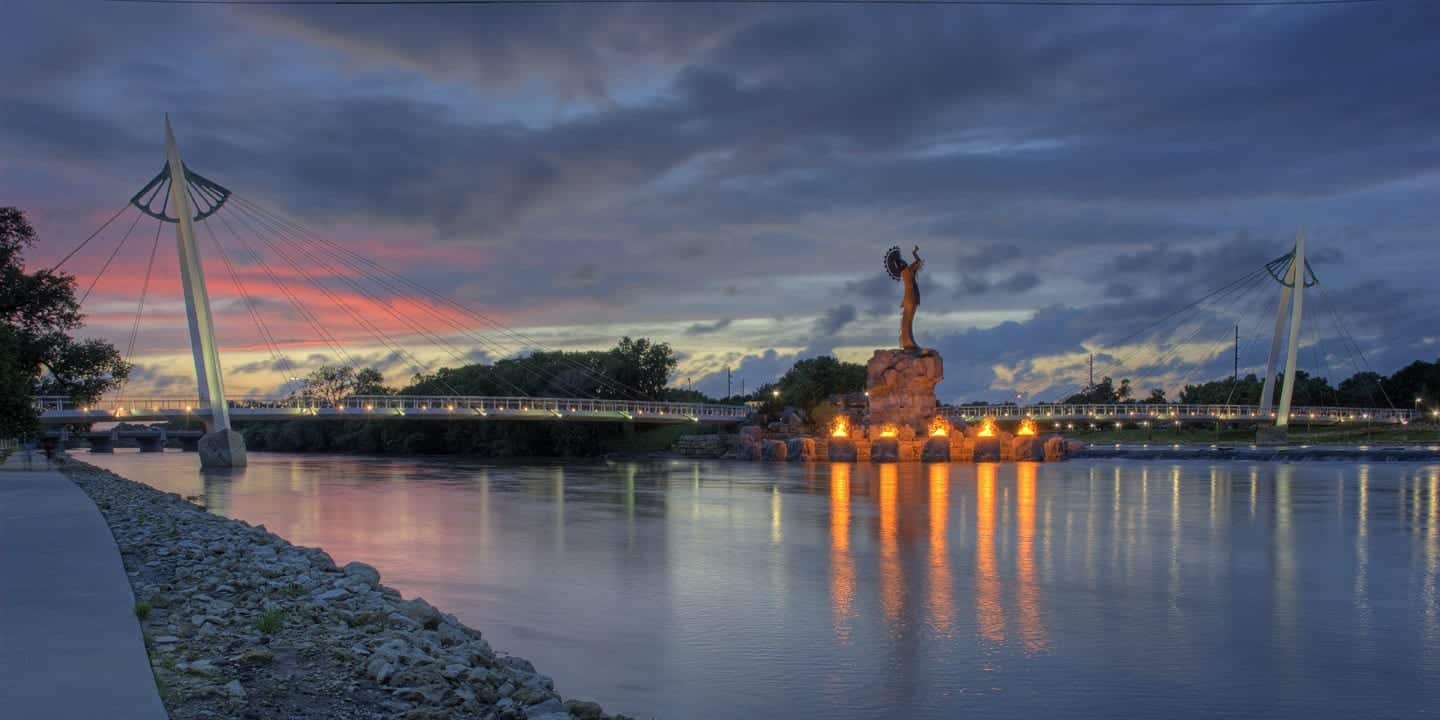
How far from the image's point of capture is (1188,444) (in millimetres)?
102938

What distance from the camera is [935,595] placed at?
20.2 meters

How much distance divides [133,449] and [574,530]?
6140 inches

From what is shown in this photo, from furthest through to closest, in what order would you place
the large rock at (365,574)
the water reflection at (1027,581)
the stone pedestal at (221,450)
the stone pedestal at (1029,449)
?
the stone pedestal at (1029,449) → the stone pedestal at (221,450) → the large rock at (365,574) → the water reflection at (1027,581)

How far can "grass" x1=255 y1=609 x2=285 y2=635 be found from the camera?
447 inches

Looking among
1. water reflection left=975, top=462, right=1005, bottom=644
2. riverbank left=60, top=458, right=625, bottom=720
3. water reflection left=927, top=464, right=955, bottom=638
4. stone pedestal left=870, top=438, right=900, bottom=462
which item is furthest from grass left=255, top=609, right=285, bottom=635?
stone pedestal left=870, top=438, right=900, bottom=462

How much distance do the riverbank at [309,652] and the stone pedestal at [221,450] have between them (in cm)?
5317

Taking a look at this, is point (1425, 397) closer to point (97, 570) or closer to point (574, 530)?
point (574, 530)

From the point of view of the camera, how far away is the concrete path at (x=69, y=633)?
24.4 ft

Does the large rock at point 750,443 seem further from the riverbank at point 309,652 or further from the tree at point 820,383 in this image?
the riverbank at point 309,652

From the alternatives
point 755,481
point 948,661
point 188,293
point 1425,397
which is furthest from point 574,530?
point 1425,397

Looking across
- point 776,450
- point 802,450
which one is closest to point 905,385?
point 802,450

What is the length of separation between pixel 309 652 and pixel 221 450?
61.5 meters

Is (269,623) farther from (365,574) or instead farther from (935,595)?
(935,595)

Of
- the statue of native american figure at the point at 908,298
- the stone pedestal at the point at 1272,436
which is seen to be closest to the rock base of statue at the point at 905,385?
the statue of native american figure at the point at 908,298
